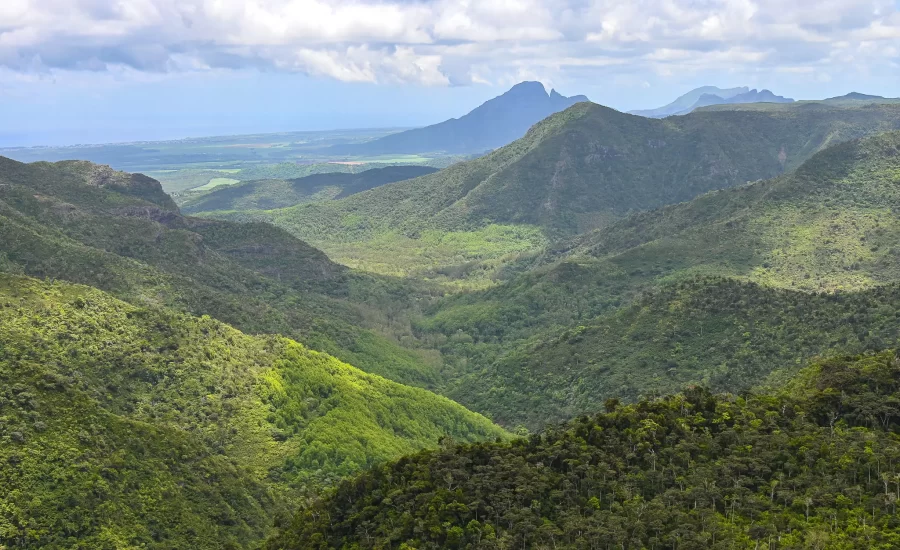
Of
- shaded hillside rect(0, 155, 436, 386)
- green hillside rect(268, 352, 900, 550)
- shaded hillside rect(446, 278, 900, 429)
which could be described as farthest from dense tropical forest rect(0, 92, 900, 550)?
shaded hillside rect(0, 155, 436, 386)

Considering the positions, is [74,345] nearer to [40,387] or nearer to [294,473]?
[40,387]

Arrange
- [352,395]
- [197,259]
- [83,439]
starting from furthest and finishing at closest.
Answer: [197,259], [352,395], [83,439]

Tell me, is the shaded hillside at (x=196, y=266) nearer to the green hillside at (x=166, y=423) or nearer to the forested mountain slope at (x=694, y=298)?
the green hillside at (x=166, y=423)

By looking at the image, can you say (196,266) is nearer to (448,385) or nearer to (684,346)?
(448,385)

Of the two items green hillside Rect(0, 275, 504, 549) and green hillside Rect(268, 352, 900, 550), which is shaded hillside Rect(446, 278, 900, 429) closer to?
green hillside Rect(0, 275, 504, 549)

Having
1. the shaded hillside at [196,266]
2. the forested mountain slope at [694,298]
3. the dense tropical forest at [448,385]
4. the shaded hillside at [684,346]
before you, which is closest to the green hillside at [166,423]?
the dense tropical forest at [448,385]

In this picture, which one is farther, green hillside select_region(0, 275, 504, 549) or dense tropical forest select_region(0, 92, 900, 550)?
green hillside select_region(0, 275, 504, 549)

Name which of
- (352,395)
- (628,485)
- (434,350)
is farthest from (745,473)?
(434,350)

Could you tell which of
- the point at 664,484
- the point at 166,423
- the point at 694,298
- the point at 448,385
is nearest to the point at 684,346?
the point at 694,298
